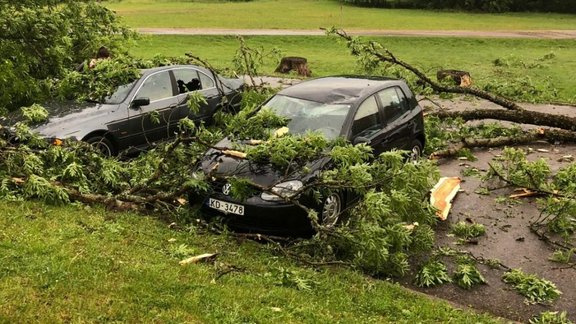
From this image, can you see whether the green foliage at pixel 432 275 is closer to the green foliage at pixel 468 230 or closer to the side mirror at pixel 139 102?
the green foliage at pixel 468 230

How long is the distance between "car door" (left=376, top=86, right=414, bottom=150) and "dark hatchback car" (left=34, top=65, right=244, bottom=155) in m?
3.25

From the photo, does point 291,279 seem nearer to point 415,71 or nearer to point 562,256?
point 562,256

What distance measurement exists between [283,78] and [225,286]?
1522 cm

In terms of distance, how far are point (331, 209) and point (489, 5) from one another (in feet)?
161

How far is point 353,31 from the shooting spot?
35.3 m

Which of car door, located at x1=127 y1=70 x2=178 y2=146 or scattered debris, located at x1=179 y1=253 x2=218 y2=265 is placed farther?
car door, located at x1=127 y1=70 x2=178 y2=146

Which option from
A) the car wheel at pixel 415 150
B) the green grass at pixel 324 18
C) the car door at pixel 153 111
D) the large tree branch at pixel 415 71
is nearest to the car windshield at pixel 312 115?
the car wheel at pixel 415 150

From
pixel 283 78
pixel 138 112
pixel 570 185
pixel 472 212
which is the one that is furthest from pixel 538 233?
pixel 283 78

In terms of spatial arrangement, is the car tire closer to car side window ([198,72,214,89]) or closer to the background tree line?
car side window ([198,72,214,89])

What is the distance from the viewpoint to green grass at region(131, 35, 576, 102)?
21.1 m

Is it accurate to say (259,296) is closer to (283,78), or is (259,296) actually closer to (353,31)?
(283,78)

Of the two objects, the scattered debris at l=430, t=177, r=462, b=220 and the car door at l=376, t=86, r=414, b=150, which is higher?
the car door at l=376, t=86, r=414, b=150

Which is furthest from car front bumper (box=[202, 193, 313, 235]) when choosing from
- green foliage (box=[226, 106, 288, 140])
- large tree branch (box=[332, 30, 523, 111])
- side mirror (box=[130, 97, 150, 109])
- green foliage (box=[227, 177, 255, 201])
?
large tree branch (box=[332, 30, 523, 111])

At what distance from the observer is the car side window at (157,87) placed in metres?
9.70
